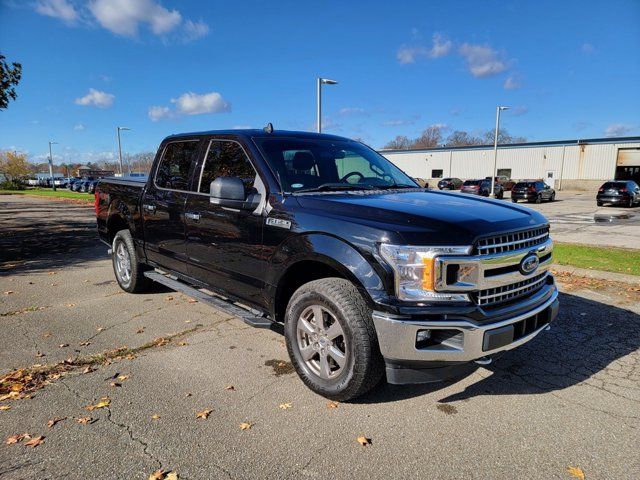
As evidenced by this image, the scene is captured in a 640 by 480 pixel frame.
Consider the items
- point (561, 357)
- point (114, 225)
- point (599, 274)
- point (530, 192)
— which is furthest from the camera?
point (530, 192)

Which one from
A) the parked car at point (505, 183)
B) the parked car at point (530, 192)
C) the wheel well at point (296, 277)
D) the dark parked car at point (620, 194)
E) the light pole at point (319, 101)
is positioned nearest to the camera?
the wheel well at point (296, 277)

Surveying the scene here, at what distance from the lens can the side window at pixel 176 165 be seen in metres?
4.77

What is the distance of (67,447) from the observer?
9.07ft

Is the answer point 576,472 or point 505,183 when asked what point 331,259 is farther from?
point 505,183

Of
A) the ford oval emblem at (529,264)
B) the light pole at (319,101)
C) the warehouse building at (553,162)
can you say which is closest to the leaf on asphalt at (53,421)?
the ford oval emblem at (529,264)

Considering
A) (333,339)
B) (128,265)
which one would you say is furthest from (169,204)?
(333,339)

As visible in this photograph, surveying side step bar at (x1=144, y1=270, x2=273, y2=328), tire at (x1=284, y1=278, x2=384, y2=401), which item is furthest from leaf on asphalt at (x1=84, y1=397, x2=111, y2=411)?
tire at (x1=284, y1=278, x2=384, y2=401)

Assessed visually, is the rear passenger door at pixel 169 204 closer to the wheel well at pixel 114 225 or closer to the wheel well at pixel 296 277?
the wheel well at pixel 114 225

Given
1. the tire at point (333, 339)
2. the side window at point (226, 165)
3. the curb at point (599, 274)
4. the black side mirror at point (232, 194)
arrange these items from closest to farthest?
1. the tire at point (333, 339)
2. the black side mirror at point (232, 194)
3. the side window at point (226, 165)
4. the curb at point (599, 274)

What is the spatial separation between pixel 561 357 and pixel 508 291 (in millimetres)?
1575

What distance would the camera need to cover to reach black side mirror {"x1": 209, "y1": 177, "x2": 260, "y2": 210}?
3637 mm

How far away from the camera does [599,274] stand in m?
7.39

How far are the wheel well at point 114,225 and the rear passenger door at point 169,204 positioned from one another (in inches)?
36.7

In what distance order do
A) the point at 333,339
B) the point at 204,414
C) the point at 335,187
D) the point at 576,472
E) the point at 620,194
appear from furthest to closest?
the point at 620,194, the point at 335,187, the point at 333,339, the point at 204,414, the point at 576,472
